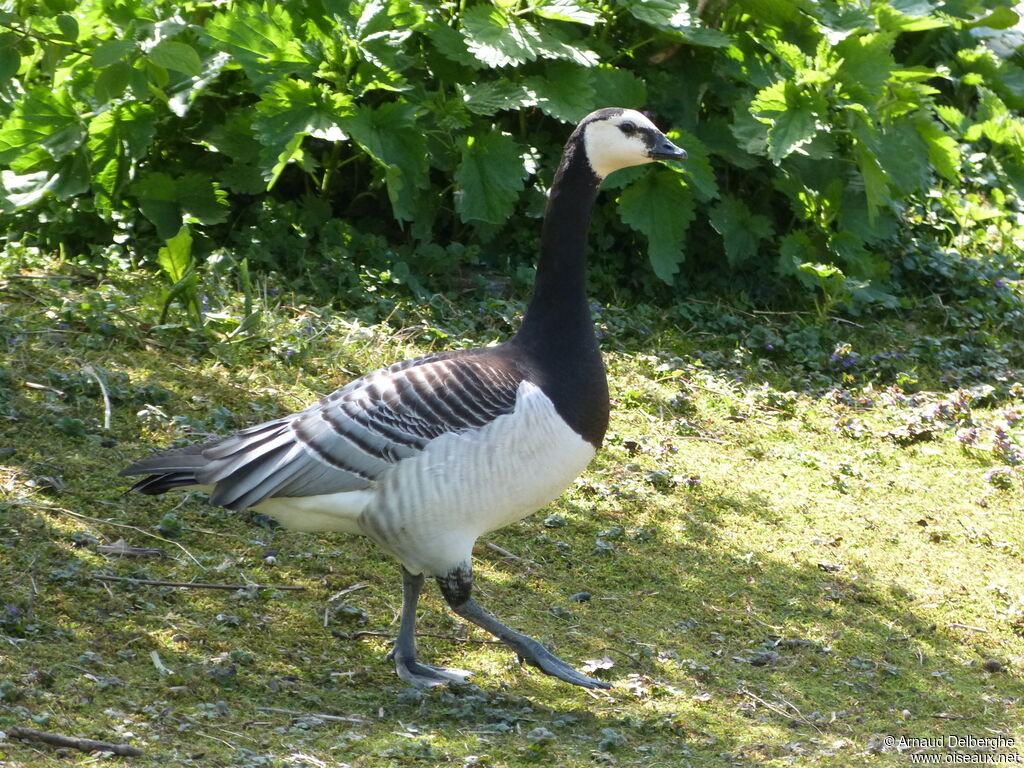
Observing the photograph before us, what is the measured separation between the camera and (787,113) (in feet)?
22.7

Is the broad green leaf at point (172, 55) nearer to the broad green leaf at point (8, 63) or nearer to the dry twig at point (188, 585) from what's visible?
the broad green leaf at point (8, 63)

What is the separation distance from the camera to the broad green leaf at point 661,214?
6957mm

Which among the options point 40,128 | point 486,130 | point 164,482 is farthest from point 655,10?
point 164,482

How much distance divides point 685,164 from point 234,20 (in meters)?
2.61

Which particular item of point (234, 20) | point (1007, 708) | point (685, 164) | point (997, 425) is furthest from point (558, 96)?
point (1007, 708)

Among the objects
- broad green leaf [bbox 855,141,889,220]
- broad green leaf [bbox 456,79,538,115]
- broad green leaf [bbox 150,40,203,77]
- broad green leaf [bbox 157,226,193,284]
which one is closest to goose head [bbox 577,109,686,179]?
broad green leaf [bbox 150,40,203,77]

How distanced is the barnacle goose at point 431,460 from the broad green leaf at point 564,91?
107 inches

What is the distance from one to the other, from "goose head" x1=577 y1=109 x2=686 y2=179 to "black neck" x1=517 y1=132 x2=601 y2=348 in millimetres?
42

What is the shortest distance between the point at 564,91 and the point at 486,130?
1.67ft

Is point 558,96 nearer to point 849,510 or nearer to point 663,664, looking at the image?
point 849,510

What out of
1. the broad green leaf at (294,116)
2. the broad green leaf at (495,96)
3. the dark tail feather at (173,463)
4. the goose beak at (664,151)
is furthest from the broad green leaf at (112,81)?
the broad green leaf at (495,96)

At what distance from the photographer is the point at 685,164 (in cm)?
695

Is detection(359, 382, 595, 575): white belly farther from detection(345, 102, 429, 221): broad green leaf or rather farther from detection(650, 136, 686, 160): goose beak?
detection(345, 102, 429, 221): broad green leaf

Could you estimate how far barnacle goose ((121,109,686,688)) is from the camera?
3924mm
